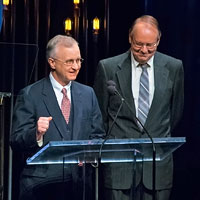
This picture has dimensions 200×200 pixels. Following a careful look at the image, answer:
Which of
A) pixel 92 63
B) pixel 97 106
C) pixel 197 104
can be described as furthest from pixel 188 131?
pixel 97 106

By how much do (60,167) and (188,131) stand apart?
1.86 m

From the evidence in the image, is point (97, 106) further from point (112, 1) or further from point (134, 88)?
point (112, 1)

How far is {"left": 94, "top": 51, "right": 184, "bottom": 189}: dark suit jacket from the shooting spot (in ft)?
13.5

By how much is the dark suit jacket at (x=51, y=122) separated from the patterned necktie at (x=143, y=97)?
0.29 meters

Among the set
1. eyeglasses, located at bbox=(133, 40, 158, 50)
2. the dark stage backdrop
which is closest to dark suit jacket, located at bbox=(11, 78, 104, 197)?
eyeglasses, located at bbox=(133, 40, 158, 50)

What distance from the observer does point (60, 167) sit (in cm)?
352

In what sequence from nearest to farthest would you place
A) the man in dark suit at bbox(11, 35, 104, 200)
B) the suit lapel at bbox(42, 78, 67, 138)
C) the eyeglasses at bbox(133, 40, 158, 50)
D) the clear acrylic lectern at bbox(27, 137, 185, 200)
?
the clear acrylic lectern at bbox(27, 137, 185, 200) → the man in dark suit at bbox(11, 35, 104, 200) → the suit lapel at bbox(42, 78, 67, 138) → the eyeglasses at bbox(133, 40, 158, 50)

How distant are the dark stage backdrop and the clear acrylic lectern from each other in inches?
65.6

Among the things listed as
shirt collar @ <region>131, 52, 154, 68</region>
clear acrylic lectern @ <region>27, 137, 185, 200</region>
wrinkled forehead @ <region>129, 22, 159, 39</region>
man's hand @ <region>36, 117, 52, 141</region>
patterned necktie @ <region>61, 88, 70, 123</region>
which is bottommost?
clear acrylic lectern @ <region>27, 137, 185, 200</region>

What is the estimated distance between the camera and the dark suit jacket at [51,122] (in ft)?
12.0

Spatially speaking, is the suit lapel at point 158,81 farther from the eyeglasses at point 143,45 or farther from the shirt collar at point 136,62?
the eyeglasses at point 143,45

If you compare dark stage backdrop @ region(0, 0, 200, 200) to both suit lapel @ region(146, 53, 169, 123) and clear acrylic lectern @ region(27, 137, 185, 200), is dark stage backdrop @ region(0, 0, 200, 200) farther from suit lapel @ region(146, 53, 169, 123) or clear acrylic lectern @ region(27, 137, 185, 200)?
clear acrylic lectern @ region(27, 137, 185, 200)

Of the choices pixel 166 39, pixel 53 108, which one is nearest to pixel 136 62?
pixel 53 108

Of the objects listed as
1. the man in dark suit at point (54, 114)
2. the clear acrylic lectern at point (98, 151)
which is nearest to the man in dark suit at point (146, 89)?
the man in dark suit at point (54, 114)
